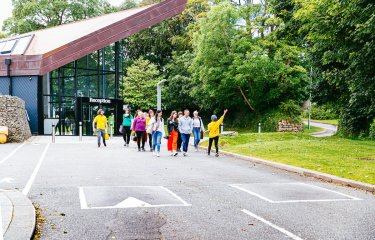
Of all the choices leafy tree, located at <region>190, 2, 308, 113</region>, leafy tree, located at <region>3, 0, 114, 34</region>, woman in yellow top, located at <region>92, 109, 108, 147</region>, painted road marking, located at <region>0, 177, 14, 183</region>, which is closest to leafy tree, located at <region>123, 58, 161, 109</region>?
leafy tree, located at <region>190, 2, 308, 113</region>

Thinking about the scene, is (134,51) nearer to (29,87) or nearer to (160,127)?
(29,87)

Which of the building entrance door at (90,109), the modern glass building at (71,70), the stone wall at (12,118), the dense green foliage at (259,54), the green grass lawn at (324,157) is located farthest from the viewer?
the building entrance door at (90,109)

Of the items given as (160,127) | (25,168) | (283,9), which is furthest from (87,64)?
(25,168)

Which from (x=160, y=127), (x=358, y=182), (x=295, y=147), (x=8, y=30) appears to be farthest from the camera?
(x=8, y=30)

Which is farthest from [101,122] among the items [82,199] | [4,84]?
[4,84]

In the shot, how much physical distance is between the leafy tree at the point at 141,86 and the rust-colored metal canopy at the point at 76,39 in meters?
13.1

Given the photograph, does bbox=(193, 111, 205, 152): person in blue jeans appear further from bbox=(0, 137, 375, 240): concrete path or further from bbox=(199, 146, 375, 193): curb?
bbox=(0, 137, 375, 240): concrete path

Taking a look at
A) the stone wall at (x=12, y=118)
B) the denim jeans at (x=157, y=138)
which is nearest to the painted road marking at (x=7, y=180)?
the denim jeans at (x=157, y=138)

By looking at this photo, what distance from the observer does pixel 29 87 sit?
30531 millimetres

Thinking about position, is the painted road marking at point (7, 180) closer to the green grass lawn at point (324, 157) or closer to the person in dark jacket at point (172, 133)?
the green grass lawn at point (324, 157)

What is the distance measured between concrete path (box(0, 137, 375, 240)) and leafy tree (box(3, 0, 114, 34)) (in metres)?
44.6

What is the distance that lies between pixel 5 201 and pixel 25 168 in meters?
5.53

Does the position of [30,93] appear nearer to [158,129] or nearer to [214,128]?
[158,129]

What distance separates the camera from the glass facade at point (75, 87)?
31.4 m
